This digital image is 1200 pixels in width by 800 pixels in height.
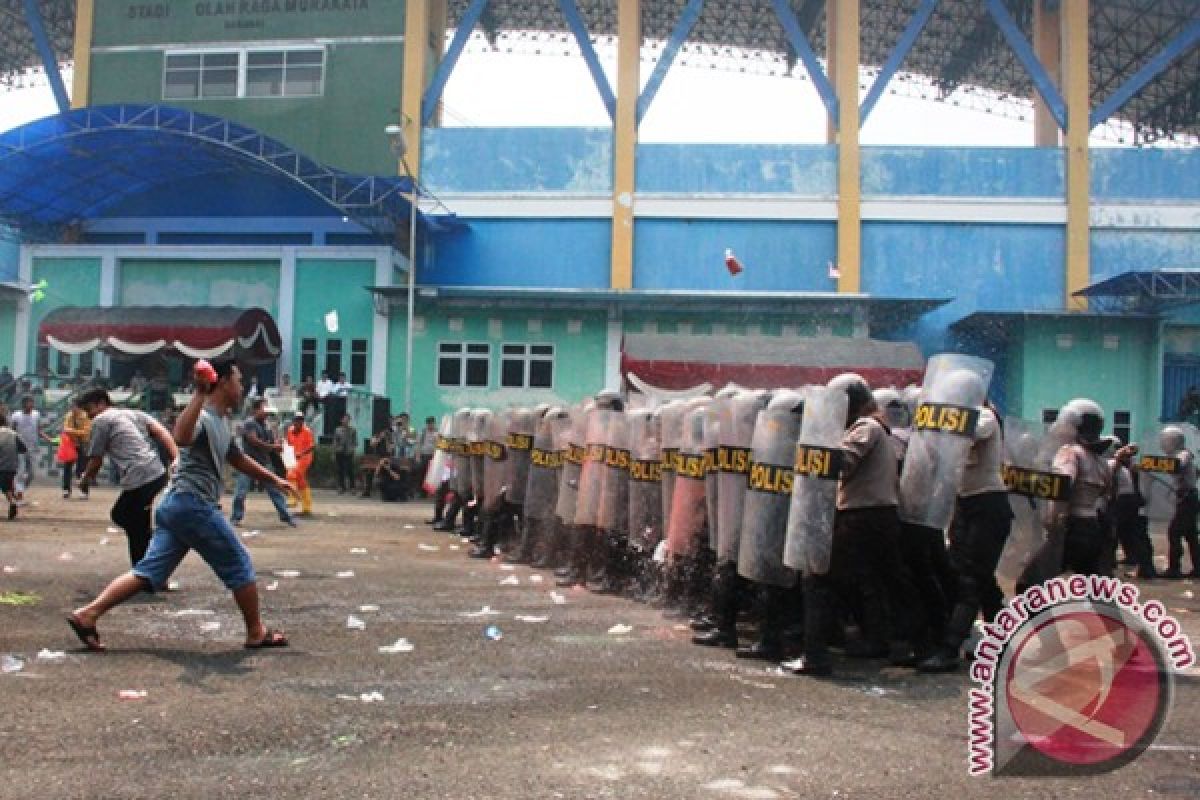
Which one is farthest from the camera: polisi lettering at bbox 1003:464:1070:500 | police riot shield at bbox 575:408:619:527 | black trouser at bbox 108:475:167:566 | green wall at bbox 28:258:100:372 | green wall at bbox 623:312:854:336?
green wall at bbox 28:258:100:372

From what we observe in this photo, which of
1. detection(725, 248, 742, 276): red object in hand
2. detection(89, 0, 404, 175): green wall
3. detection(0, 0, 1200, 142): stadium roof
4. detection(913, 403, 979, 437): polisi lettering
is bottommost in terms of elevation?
detection(913, 403, 979, 437): polisi lettering

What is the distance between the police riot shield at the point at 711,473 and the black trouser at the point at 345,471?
55.4 ft

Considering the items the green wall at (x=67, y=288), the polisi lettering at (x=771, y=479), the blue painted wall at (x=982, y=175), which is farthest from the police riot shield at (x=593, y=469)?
the green wall at (x=67, y=288)

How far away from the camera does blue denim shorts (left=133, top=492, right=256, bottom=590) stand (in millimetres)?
6570

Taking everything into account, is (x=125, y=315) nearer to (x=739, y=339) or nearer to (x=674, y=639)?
(x=739, y=339)

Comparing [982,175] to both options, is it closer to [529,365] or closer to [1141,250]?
[1141,250]

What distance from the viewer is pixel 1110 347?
28.6 meters

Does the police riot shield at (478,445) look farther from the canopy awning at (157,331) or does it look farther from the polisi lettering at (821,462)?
the canopy awning at (157,331)

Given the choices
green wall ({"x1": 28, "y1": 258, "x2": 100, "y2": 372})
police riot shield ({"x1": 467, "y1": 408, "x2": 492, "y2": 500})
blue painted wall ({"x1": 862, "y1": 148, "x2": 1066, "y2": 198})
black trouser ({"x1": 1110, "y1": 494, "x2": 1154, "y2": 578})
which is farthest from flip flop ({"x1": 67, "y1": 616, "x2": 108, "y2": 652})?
blue painted wall ({"x1": 862, "y1": 148, "x2": 1066, "y2": 198})

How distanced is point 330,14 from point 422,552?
80.4ft

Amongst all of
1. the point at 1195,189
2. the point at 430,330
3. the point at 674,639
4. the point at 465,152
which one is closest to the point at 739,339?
the point at 430,330

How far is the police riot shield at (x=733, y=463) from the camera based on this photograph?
718cm

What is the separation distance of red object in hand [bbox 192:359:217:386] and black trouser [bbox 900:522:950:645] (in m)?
4.39

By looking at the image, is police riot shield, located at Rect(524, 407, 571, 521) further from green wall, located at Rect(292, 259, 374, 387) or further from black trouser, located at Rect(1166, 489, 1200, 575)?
green wall, located at Rect(292, 259, 374, 387)
